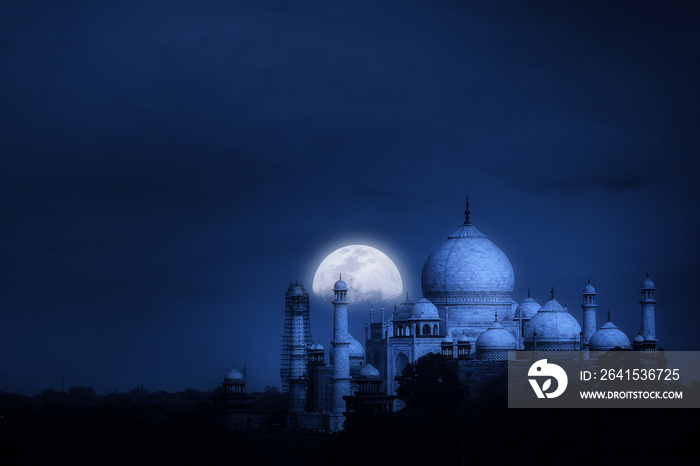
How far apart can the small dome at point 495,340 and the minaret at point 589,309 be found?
689cm

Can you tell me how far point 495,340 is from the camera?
233ft

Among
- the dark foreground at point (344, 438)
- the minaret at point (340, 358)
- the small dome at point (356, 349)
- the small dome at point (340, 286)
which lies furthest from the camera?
the small dome at point (356, 349)

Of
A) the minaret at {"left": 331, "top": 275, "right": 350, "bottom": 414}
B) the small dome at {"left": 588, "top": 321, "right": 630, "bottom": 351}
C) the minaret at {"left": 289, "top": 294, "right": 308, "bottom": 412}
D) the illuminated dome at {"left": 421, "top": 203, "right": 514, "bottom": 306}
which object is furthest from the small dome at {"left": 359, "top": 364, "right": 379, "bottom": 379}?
the small dome at {"left": 588, "top": 321, "right": 630, "bottom": 351}

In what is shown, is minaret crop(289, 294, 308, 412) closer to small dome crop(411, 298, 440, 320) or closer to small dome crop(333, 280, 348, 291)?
small dome crop(333, 280, 348, 291)

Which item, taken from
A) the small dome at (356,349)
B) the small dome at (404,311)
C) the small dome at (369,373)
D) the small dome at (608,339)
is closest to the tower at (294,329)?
the small dome at (356,349)

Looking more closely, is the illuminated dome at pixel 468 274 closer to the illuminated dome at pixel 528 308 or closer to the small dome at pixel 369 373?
the illuminated dome at pixel 528 308

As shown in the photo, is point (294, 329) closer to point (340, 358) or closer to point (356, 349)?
point (356, 349)

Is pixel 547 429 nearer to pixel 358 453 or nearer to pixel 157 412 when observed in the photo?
pixel 358 453

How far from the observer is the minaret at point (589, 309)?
7706 centimetres

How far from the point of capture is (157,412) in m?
64.0

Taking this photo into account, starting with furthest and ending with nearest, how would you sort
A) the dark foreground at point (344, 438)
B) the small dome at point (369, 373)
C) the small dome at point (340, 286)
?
the small dome at point (340, 286) → the small dome at point (369, 373) → the dark foreground at point (344, 438)

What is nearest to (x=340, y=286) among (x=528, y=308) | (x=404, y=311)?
(x=404, y=311)

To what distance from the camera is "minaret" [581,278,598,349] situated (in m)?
77.1

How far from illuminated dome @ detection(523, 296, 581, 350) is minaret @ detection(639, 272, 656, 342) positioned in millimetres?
3862
